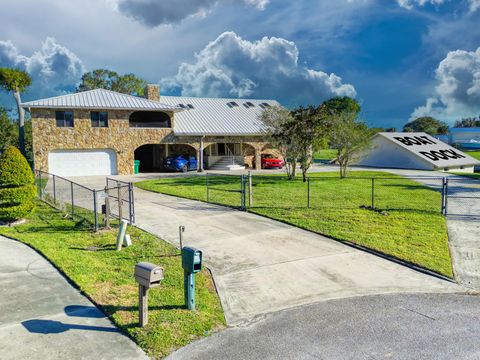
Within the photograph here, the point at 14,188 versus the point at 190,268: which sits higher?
the point at 14,188

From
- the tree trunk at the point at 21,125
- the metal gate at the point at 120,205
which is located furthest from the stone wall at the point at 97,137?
the metal gate at the point at 120,205

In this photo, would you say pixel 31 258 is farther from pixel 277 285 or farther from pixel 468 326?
pixel 468 326

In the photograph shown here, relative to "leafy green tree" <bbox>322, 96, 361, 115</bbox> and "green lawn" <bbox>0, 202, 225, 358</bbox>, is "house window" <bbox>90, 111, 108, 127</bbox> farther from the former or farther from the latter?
"leafy green tree" <bbox>322, 96, 361, 115</bbox>

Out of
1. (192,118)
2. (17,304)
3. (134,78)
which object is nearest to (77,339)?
(17,304)

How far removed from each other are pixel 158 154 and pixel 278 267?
103 ft

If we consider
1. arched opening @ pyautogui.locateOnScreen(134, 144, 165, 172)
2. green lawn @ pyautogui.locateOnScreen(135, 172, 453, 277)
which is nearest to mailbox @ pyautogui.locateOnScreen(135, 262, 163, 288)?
green lawn @ pyautogui.locateOnScreen(135, 172, 453, 277)

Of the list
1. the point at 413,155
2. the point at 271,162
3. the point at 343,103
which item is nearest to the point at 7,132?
the point at 271,162

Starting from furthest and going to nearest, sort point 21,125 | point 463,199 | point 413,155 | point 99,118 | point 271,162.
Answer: point 413,155 < point 271,162 < point 21,125 < point 99,118 < point 463,199

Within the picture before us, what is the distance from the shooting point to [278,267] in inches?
343

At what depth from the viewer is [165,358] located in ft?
17.3

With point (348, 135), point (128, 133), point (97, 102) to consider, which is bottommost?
point (348, 135)

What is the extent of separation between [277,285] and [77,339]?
144 inches

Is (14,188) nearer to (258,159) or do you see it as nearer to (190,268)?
(190,268)

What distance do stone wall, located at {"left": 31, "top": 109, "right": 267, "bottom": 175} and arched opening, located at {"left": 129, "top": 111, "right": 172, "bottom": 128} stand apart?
74 cm
